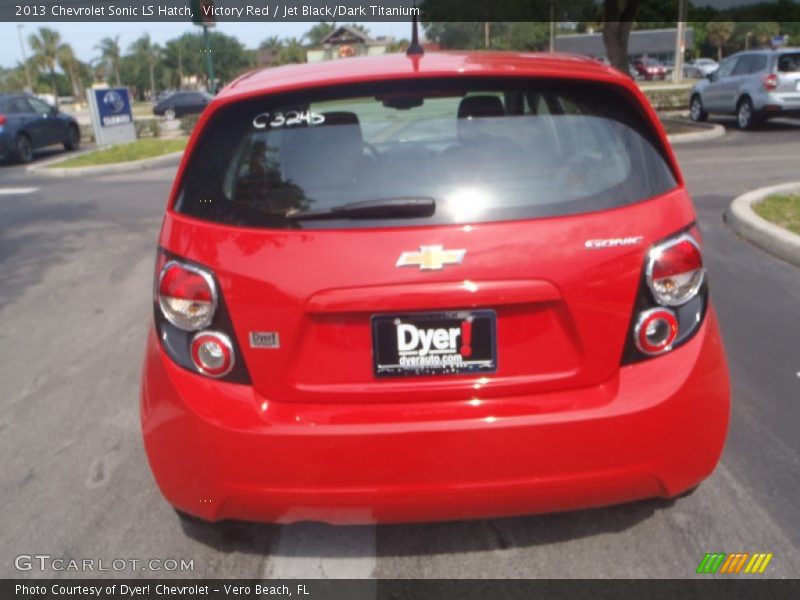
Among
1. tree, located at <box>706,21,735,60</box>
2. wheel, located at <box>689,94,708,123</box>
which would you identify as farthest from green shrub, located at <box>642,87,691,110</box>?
tree, located at <box>706,21,735,60</box>

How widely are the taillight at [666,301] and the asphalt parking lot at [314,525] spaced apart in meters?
0.81

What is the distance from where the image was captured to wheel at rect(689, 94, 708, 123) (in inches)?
785

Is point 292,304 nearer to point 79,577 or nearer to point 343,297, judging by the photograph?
point 343,297

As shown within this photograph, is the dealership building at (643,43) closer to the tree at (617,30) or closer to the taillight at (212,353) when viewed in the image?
the tree at (617,30)

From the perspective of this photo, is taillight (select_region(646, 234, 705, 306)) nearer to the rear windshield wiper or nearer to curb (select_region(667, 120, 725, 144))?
the rear windshield wiper

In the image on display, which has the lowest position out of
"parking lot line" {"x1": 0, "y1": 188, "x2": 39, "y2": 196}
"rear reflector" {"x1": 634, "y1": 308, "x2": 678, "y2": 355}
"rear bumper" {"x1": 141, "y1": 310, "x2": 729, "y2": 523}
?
"parking lot line" {"x1": 0, "y1": 188, "x2": 39, "y2": 196}

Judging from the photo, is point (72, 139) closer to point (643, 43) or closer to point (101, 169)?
point (101, 169)

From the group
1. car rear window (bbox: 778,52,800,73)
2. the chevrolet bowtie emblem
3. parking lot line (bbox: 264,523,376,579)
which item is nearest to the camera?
the chevrolet bowtie emblem

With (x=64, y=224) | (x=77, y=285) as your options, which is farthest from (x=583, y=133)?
(x=64, y=224)

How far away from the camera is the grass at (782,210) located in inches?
285

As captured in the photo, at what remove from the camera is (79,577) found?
2.79m

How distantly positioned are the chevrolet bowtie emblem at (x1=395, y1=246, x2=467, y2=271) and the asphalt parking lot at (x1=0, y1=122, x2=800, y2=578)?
3.64ft

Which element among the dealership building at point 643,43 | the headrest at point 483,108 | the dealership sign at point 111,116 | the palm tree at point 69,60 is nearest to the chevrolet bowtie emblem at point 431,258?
the headrest at point 483,108

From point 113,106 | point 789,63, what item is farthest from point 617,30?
point 113,106
